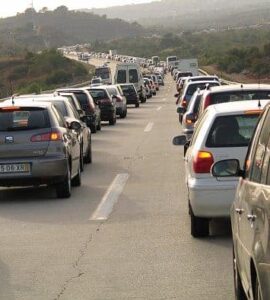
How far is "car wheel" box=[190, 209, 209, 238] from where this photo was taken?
11.3 m

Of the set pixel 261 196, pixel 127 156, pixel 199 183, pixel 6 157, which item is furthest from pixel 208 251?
pixel 127 156

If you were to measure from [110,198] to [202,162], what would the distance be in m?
4.48

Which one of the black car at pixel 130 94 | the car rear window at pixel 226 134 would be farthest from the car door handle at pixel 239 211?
the black car at pixel 130 94

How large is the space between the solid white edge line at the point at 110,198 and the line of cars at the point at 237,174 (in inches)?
53.0

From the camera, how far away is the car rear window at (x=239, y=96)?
1678 centimetres

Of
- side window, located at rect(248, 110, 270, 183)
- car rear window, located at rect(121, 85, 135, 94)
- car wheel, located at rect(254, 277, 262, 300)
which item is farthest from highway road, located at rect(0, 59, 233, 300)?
car rear window, located at rect(121, 85, 135, 94)

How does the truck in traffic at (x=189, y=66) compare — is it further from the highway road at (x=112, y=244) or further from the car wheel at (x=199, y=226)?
the car wheel at (x=199, y=226)

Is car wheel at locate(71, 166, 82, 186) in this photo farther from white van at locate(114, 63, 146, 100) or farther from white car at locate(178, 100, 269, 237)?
white van at locate(114, 63, 146, 100)

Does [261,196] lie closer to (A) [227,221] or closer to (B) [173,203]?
(A) [227,221]

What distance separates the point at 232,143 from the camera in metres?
11.2

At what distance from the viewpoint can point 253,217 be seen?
616cm

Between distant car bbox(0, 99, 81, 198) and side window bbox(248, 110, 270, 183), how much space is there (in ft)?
28.6

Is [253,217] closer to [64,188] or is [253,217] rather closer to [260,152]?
[260,152]

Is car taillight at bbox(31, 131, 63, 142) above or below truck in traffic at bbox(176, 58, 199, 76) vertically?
above
